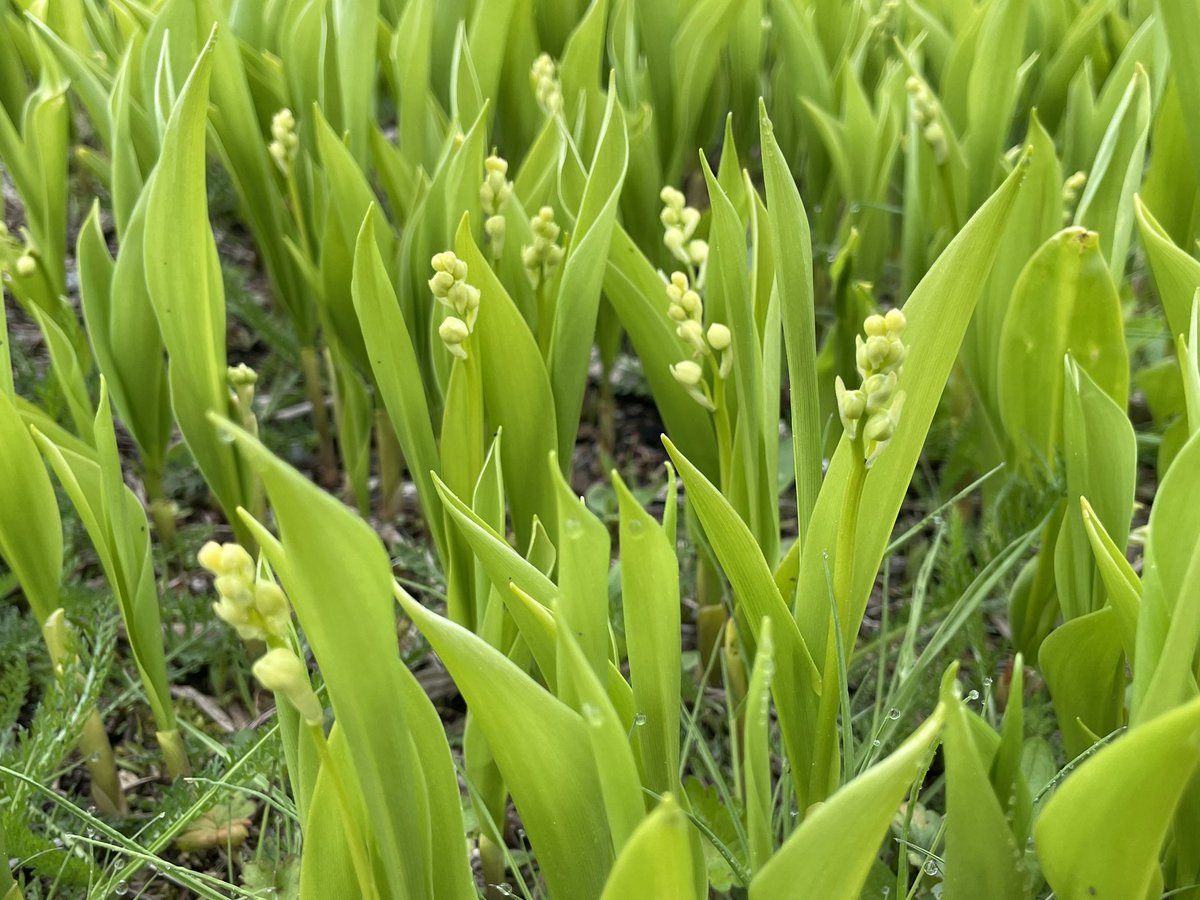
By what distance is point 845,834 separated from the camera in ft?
1.45

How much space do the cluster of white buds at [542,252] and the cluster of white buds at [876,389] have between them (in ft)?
1.10

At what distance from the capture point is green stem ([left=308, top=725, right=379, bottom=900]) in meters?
0.47

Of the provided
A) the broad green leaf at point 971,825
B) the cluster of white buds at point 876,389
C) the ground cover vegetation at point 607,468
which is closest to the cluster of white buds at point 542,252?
the ground cover vegetation at point 607,468

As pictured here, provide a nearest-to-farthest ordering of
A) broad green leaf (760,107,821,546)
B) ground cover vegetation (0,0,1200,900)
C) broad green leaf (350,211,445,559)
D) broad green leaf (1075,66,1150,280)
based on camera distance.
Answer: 1. ground cover vegetation (0,0,1200,900)
2. broad green leaf (760,107,821,546)
3. broad green leaf (350,211,445,559)
4. broad green leaf (1075,66,1150,280)

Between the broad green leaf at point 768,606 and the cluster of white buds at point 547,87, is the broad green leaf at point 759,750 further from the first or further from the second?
the cluster of white buds at point 547,87

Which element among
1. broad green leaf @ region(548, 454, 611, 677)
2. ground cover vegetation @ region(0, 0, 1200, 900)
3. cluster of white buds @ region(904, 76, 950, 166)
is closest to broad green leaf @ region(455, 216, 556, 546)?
ground cover vegetation @ region(0, 0, 1200, 900)

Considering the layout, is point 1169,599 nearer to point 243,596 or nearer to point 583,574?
point 583,574

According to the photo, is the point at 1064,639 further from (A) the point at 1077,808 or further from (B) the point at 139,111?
(B) the point at 139,111

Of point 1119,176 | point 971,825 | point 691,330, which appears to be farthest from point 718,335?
point 1119,176

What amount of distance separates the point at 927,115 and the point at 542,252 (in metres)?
0.42

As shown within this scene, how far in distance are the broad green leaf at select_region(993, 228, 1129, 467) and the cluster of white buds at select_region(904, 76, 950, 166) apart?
0.22 m

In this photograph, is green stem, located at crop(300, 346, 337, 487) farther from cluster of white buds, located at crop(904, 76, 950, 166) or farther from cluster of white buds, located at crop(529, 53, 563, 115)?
cluster of white buds, located at crop(904, 76, 950, 166)

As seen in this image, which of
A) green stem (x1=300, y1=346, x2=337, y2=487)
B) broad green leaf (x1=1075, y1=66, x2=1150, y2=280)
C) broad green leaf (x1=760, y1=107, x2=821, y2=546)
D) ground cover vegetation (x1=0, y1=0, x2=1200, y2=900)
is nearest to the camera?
ground cover vegetation (x1=0, y1=0, x2=1200, y2=900)

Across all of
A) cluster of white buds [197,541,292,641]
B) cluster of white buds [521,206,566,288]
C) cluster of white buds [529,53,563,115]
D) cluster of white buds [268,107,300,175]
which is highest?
cluster of white buds [529,53,563,115]
